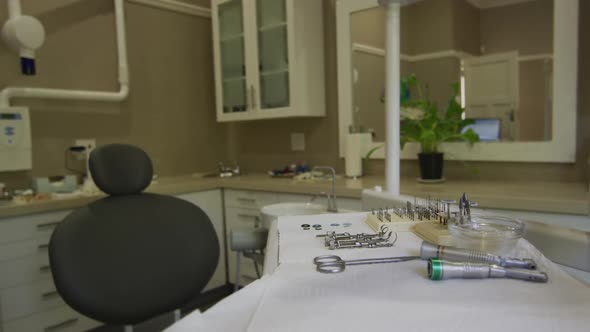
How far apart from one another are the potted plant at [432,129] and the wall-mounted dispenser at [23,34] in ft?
6.28

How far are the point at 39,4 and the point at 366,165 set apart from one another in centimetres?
205

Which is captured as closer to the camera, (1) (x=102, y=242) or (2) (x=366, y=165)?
(1) (x=102, y=242)

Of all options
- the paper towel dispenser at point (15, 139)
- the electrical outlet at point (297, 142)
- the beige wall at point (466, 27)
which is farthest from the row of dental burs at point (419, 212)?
the paper towel dispenser at point (15, 139)

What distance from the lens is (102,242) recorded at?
142 cm

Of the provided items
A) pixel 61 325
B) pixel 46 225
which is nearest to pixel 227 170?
pixel 46 225

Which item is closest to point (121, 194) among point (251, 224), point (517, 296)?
point (251, 224)

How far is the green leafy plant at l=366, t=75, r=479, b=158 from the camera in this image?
2072 millimetres

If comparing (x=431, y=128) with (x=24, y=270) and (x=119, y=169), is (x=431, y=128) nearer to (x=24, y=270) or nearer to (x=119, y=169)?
(x=119, y=169)

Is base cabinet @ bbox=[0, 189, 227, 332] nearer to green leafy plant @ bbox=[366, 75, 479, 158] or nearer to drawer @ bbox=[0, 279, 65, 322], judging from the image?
drawer @ bbox=[0, 279, 65, 322]

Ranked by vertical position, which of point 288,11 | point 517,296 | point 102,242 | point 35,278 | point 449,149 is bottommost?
point 35,278

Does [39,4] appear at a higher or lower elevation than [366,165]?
higher

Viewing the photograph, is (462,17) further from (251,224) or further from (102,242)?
(102,242)

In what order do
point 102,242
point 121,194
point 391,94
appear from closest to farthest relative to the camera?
point 391,94
point 102,242
point 121,194

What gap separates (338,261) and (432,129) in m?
1.52
